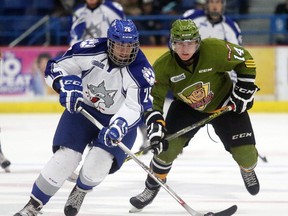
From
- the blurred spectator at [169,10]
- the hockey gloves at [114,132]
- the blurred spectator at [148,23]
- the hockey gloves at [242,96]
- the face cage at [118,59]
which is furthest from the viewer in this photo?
the blurred spectator at [169,10]

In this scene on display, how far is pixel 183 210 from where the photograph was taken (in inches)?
201

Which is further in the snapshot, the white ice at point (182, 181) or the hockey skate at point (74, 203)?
the white ice at point (182, 181)

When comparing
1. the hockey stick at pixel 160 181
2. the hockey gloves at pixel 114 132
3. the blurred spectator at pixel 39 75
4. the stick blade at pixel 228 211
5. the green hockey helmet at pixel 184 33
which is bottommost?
the blurred spectator at pixel 39 75

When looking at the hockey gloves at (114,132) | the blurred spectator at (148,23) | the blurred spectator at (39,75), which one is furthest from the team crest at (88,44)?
the blurred spectator at (148,23)

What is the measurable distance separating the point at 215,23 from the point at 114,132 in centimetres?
364

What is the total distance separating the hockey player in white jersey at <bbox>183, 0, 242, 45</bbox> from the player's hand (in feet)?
11.1

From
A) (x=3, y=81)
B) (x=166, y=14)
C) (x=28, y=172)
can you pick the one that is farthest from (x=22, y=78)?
(x=28, y=172)

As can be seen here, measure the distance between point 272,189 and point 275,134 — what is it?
3128 mm

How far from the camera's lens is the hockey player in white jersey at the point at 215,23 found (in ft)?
25.8

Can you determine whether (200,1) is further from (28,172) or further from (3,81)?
(28,172)

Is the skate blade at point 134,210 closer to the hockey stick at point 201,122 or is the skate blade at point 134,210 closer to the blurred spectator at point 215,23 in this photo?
the hockey stick at point 201,122

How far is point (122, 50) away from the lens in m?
4.57

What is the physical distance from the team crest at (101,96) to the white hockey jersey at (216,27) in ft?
10.7

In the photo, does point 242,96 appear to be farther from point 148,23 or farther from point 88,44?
point 148,23
